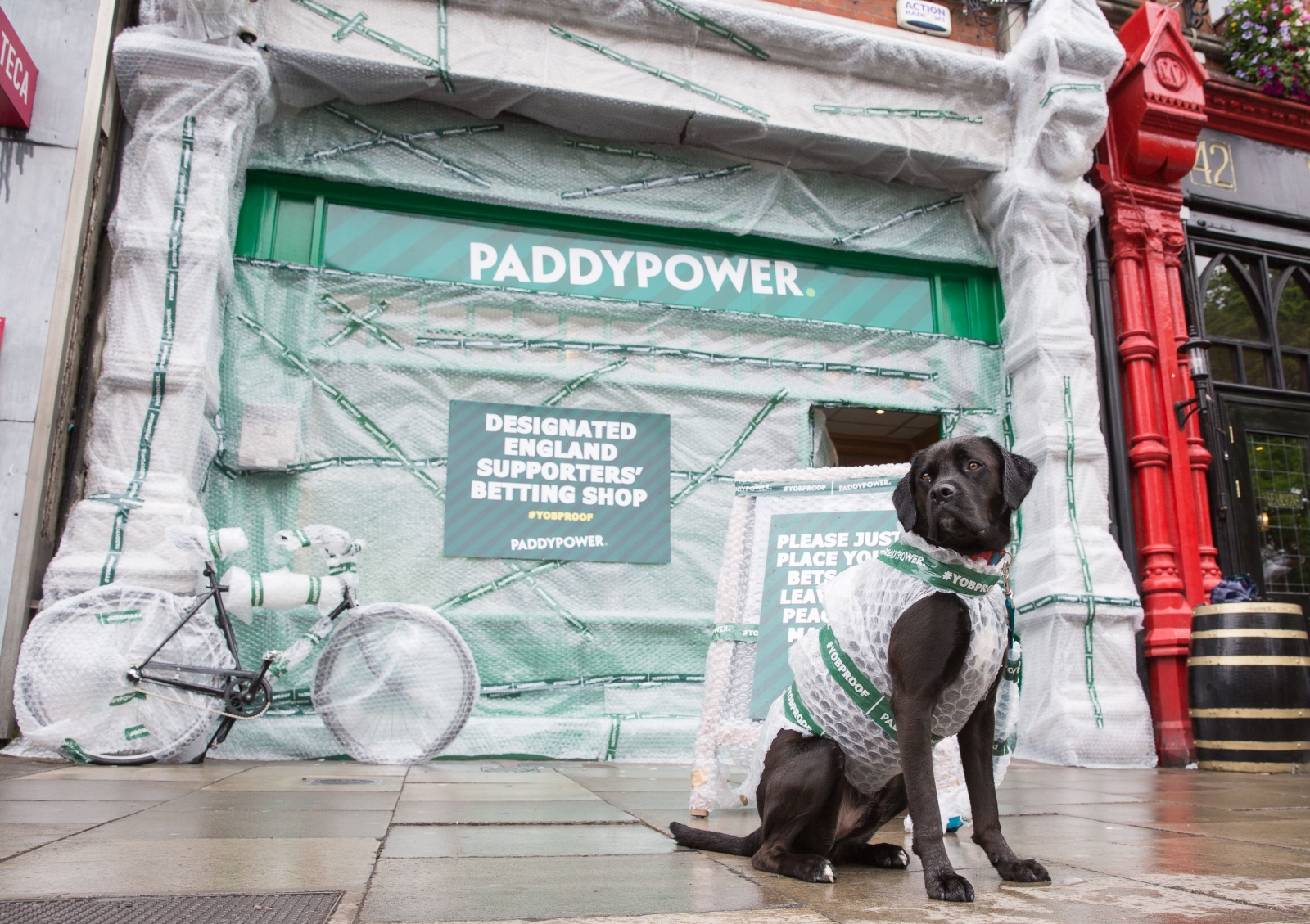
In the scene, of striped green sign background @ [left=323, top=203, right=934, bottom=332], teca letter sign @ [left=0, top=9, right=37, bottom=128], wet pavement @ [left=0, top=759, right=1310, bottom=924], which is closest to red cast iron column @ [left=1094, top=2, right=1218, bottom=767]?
striped green sign background @ [left=323, top=203, right=934, bottom=332]

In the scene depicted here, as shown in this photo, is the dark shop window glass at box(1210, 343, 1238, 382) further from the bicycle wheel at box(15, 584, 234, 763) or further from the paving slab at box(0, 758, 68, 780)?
the paving slab at box(0, 758, 68, 780)

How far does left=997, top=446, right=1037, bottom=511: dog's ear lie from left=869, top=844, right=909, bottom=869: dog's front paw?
0.90 metres

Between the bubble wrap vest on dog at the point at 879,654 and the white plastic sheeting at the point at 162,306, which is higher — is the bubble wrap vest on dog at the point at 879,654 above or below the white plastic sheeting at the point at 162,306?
below

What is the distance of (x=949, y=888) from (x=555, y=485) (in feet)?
14.4

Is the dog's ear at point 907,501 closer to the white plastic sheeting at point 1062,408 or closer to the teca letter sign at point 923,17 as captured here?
the white plastic sheeting at point 1062,408

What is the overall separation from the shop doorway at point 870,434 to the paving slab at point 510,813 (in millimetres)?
3734

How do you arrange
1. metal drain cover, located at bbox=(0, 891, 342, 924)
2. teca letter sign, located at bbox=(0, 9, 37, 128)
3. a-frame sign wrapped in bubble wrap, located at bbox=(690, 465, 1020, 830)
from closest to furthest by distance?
metal drain cover, located at bbox=(0, 891, 342, 924) < a-frame sign wrapped in bubble wrap, located at bbox=(690, 465, 1020, 830) < teca letter sign, located at bbox=(0, 9, 37, 128)

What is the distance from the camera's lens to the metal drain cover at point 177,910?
1479 millimetres

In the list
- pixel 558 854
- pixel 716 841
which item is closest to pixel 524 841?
pixel 558 854

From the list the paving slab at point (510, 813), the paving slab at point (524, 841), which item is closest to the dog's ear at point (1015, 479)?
the paving slab at point (524, 841)

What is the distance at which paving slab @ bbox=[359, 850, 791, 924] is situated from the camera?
5.28ft

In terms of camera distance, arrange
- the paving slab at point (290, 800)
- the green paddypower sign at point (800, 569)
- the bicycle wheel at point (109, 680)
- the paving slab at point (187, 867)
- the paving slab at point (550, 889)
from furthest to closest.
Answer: the bicycle wheel at point (109, 680)
the green paddypower sign at point (800, 569)
the paving slab at point (290, 800)
the paving slab at point (187, 867)
the paving slab at point (550, 889)

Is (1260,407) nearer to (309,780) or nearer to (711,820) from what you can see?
(711,820)

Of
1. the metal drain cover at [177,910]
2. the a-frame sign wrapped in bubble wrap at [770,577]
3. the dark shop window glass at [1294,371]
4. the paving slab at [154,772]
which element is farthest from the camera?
the dark shop window glass at [1294,371]
